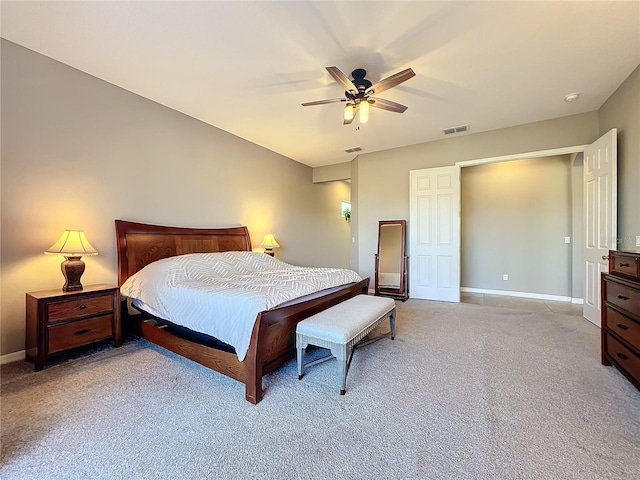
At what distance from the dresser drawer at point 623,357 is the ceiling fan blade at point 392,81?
106 inches

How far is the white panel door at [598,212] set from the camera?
3107 mm

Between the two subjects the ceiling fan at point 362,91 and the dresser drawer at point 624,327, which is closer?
the dresser drawer at point 624,327

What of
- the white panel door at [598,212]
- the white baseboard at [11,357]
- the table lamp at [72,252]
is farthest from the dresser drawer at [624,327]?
the white baseboard at [11,357]

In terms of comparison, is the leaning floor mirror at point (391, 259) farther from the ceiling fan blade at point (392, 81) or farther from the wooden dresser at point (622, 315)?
the ceiling fan blade at point (392, 81)

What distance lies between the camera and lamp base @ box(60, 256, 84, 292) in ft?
8.29

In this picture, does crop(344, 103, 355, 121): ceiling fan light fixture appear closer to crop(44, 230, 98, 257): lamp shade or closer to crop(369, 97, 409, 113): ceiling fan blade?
crop(369, 97, 409, 113): ceiling fan blade

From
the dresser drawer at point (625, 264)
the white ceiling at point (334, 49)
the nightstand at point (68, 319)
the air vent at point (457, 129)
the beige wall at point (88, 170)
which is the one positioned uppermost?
the air vent at point (457, 129)

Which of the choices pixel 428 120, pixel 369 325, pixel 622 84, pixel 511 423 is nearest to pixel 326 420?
pixel 369 325

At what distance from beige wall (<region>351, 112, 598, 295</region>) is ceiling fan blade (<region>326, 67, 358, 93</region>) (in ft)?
9.21

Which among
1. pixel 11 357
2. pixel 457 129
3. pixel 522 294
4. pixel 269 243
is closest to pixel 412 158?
pixel 457 129

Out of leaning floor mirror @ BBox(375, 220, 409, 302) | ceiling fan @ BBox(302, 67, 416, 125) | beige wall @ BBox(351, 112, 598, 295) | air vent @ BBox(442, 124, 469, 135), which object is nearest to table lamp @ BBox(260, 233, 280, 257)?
beige wall @ BBox(351, 112, 598, 295)

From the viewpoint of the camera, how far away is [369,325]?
92.4 inches

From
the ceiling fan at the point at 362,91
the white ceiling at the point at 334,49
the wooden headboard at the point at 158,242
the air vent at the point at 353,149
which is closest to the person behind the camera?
the white ceiling at the point at 334,49

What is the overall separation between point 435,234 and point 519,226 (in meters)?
1.78
